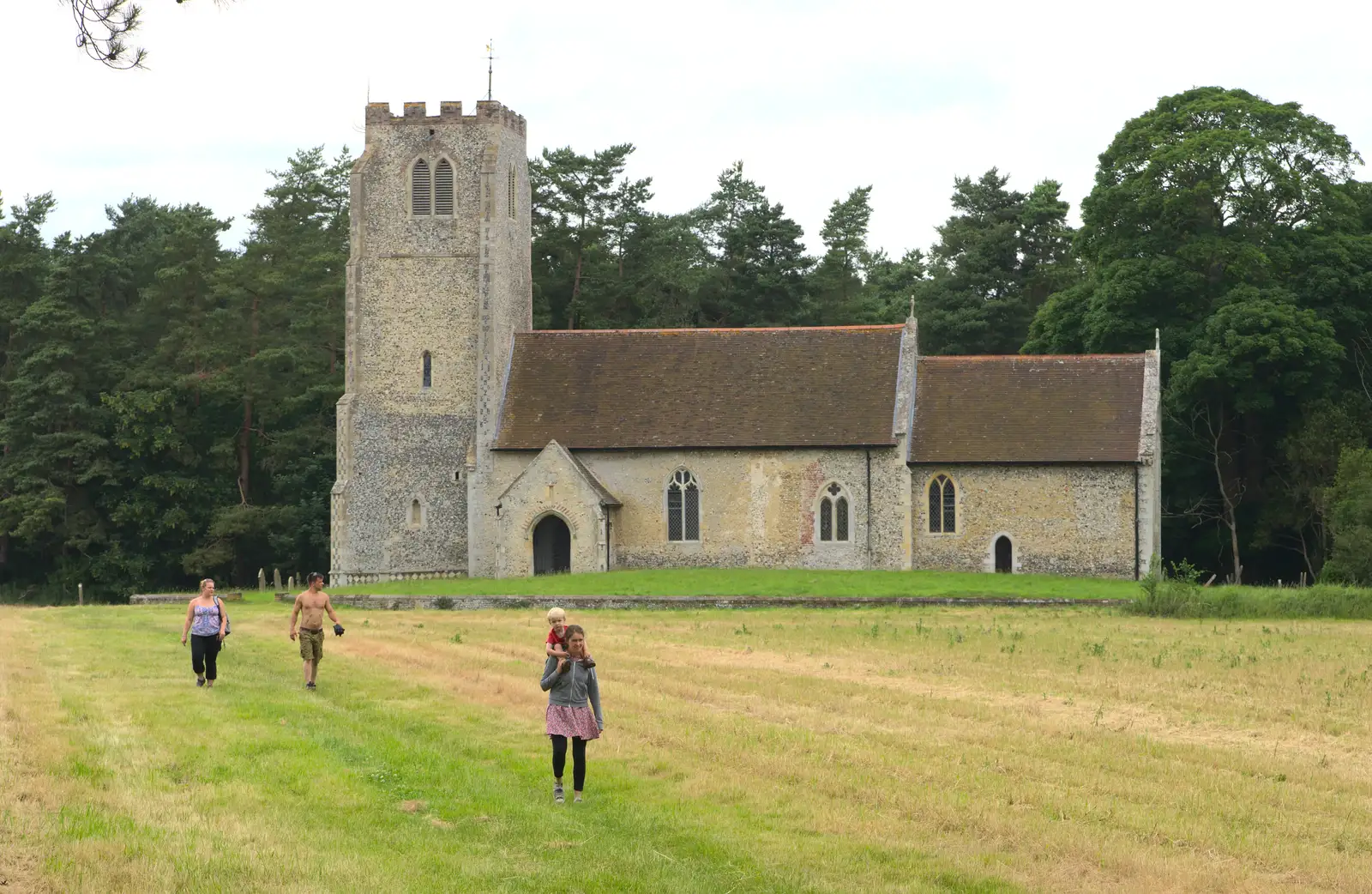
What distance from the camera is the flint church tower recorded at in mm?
47750

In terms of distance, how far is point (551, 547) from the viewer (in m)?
47.1

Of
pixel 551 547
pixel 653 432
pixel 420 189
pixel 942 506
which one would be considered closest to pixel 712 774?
pixel 942 506

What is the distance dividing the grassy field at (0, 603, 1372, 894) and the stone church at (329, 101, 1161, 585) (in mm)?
18443

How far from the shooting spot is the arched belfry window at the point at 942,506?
45.2 m

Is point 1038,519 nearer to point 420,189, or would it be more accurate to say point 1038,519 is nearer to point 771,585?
point 771,585

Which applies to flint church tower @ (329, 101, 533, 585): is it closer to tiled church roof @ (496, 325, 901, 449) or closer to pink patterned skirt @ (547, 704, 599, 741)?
tiled church roof @ (496, 325, 901, 449)

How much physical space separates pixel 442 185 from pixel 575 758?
37097mm

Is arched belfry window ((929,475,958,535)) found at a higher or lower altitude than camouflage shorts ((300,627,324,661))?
higher

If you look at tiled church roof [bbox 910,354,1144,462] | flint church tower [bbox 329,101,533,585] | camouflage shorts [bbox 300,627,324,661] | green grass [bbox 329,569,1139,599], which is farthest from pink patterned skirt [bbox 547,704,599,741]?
flint church tower [bbox 329,101,533,585]

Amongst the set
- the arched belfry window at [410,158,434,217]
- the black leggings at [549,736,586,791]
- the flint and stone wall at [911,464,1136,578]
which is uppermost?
the arched belfry window at [410,158,434,217]

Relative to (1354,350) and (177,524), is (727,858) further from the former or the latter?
(177,524)

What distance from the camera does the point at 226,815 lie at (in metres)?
13.1

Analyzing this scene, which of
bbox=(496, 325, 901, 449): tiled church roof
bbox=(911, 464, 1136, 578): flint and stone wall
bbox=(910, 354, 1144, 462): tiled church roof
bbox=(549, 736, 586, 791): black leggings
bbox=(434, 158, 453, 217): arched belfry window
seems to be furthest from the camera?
bbox=(434, 158, 453, 217): arched belfry window

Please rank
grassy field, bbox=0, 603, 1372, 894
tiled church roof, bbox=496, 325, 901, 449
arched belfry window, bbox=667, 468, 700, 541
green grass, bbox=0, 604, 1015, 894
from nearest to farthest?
green grass, bbox=0, 604, 1015, 894, grassy field, bbox=0, 603, 1372, 894, tiled church roof, bbox=496, 325, 901, 449, arched belfry window, bbox=667, 468, 700, 541
